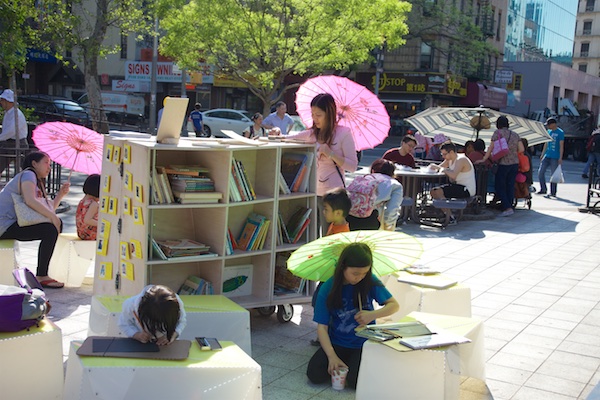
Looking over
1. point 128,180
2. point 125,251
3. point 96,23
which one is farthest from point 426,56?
point 125,251

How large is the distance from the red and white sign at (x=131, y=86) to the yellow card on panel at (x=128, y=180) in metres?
39.1

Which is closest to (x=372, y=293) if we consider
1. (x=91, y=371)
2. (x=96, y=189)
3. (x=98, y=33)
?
(x=91, y=371)

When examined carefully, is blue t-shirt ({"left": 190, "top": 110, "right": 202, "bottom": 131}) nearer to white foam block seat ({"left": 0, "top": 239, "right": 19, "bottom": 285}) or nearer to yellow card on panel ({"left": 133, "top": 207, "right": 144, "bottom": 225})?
white foam block seat ({"left": 0, "top": 239, "right": 19, "bottom": 285})

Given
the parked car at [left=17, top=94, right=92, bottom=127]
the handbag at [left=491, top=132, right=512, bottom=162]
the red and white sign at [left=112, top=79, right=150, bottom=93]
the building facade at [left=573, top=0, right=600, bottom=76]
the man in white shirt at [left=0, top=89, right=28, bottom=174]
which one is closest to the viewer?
the man in white shirt at [left=0, top=89, right=28, bottom=174]

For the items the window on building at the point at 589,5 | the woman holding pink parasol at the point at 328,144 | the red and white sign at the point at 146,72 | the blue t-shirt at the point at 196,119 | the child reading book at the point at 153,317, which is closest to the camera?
the child reading book at the point at 153,317

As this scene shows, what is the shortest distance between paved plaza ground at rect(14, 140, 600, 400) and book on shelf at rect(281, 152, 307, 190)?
1358 millimetres

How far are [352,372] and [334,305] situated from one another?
50cm

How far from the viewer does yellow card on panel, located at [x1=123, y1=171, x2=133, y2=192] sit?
5.97 m

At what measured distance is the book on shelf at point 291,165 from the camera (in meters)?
6.96

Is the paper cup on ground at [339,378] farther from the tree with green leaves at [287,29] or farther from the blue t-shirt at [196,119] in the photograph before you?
the tree with green leaves at [287,29]

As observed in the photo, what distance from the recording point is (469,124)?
628 inches

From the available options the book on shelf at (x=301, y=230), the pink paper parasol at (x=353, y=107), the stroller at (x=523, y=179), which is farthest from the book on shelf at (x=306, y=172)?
the stroller at (x=523, y=179)

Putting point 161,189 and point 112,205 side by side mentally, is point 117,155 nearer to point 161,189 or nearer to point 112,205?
point 112,205

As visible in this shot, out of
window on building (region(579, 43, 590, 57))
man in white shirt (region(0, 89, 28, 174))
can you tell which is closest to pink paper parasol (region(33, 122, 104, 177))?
man in white shirt (region(0, 89, 28, 174))
